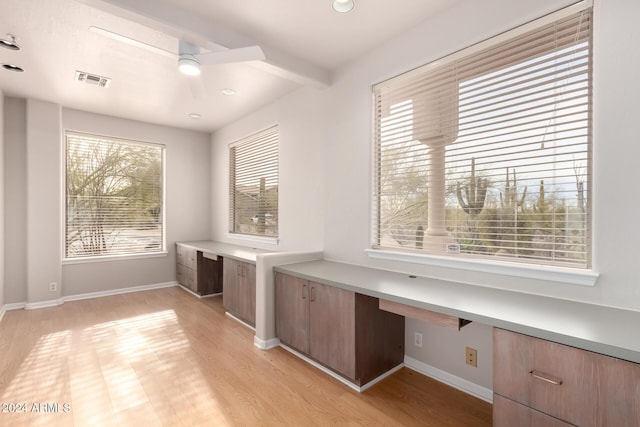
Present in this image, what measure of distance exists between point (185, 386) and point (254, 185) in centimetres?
297

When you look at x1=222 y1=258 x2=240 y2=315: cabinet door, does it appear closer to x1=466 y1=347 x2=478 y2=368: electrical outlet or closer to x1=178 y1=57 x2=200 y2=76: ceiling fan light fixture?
x1=178 y1=57 x2=200 y2=76: ceiling fan light fixture

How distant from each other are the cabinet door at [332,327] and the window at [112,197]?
3974mm

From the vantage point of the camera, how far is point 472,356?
226 centimetres

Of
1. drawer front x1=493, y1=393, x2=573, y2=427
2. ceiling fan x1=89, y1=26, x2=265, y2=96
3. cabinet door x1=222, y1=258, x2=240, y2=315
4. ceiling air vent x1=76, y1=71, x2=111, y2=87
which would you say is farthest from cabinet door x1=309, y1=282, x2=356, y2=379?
ceiling air vent x1=76, y1=71, x2=111, y2=87

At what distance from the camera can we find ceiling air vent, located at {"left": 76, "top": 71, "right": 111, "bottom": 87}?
341 cm

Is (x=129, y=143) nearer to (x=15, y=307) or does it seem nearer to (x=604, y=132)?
(x=15, y=307)

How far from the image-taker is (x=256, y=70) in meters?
3.27

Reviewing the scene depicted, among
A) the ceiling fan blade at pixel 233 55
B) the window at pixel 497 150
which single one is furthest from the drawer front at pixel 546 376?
the ceiling fan blade at pixel 233 55

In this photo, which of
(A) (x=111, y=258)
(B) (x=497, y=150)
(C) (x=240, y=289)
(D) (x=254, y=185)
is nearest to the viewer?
(B) (x=497, y=150)

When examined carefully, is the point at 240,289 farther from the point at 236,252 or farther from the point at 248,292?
the point at 236,252

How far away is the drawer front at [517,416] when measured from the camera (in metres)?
1.38

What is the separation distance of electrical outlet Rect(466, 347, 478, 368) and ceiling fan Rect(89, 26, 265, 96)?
2560 mm

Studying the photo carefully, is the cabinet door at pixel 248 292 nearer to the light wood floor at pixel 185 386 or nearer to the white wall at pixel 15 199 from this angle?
the light wood floor at pixel 185 386

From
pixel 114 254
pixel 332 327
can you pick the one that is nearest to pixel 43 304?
pixel 114 254
